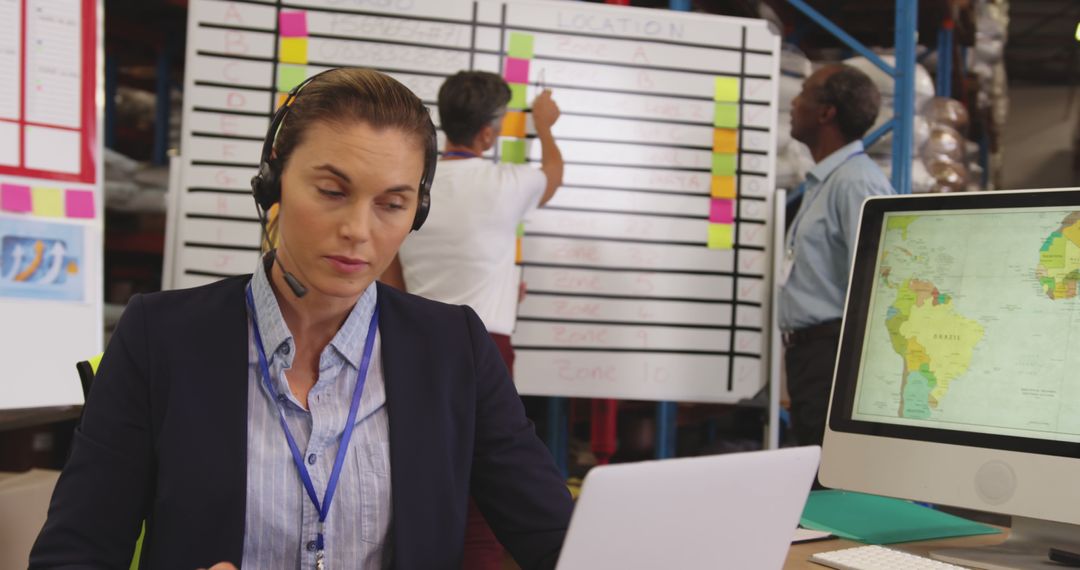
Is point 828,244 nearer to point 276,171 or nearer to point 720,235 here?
point 720,235

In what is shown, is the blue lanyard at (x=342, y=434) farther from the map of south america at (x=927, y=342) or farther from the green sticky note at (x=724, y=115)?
the green sticky note at (x=724, y=115)

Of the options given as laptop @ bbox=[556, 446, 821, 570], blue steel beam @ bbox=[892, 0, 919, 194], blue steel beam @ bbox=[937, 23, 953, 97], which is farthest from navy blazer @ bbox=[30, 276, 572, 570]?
blue steel beam @ bbox=[937, 23, 953, 97]

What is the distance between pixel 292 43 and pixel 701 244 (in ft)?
5.53

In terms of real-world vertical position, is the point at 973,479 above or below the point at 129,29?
below

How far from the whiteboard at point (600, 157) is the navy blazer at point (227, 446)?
2266 millimetres

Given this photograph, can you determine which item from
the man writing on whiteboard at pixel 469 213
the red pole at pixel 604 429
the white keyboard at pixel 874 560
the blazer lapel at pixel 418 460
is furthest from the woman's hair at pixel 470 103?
the white keyboard at pixel 874 560

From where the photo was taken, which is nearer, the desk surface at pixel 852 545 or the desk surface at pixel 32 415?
the desk surface at pixel 852 545

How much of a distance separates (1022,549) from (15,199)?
239cm

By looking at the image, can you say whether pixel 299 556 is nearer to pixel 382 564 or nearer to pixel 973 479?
pixel 382 564

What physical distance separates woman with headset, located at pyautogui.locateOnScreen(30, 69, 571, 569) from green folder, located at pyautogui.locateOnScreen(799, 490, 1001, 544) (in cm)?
58

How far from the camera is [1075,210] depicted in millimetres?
1387

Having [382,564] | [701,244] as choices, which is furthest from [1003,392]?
[701,244]

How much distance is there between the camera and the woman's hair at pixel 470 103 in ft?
9.57

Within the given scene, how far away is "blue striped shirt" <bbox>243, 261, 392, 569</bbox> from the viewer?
3.65 ft
